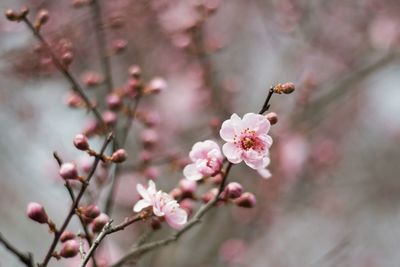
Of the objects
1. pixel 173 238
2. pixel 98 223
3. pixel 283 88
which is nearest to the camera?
pixel 283 88

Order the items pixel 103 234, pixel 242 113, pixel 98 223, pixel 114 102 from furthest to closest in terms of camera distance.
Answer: pixel 242 113
pixel 114 102
pixel 98 223
pixel 103 234

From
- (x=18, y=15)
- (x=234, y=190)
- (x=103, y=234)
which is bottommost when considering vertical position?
(x=103, y=234)

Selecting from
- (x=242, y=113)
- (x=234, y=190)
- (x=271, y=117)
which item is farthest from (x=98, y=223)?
(x=242, y=113)

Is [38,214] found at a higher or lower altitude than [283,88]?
lower

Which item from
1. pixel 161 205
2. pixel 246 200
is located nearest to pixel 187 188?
pixel 246 200

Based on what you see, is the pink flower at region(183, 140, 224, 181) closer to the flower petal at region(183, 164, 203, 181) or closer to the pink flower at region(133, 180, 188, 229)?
the flower petal at region(183, 164, 203, 181)

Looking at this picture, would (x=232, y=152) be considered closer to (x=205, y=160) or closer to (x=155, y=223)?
(x=205, y=160)

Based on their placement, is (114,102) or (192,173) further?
(114,102)
